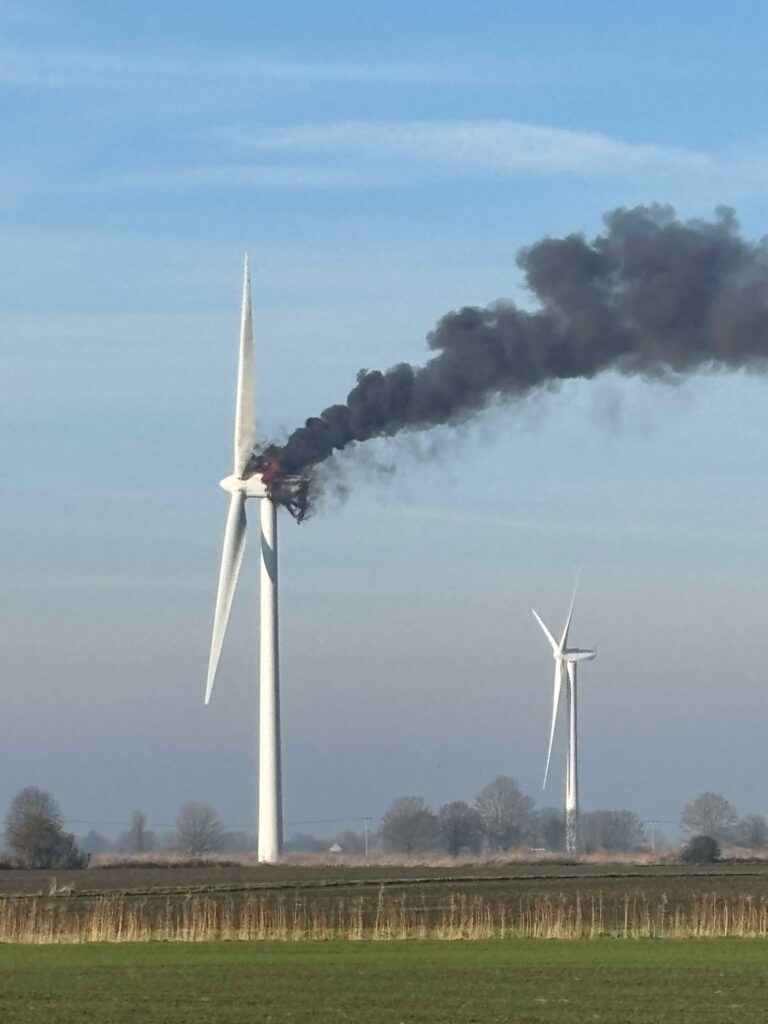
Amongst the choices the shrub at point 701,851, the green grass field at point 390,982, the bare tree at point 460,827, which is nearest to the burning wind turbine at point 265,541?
the shrub at point 701,851

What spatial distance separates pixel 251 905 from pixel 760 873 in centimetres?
4014

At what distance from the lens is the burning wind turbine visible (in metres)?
96.2

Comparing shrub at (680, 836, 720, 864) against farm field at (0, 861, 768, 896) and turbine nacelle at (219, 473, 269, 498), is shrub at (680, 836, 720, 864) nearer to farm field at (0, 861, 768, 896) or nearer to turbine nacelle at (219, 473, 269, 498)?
farm field at (0, 861, 768, 896)

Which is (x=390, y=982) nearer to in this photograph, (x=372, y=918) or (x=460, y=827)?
(x=372, y=918)

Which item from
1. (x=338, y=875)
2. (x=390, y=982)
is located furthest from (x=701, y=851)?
(x=390, y=982)

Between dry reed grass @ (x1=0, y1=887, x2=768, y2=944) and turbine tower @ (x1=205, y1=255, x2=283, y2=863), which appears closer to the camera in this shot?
dry reed grass @ (x1=0, y1=887, x2=768, y2=944)

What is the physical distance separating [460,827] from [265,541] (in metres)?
91.0

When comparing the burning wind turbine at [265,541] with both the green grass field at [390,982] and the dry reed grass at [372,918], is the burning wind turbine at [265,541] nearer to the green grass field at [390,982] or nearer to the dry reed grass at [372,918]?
the dry reed grass at [372,918]

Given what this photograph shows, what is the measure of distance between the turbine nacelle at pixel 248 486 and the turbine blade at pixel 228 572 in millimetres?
705

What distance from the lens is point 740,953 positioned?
141ft

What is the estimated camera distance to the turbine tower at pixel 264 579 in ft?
317

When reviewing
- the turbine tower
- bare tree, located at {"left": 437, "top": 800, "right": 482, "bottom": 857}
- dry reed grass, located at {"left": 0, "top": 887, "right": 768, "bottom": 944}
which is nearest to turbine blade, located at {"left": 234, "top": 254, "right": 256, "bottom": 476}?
the turbine tower

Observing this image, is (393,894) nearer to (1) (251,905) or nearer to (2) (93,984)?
(1) (251,905)

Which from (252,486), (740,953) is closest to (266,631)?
(252,486)
